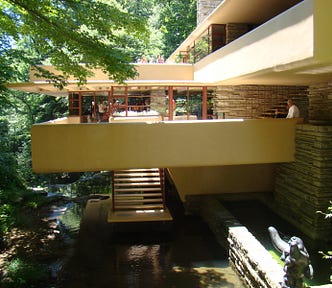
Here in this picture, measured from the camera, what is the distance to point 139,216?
41.6 feet

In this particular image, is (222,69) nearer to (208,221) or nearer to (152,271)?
(208,221)

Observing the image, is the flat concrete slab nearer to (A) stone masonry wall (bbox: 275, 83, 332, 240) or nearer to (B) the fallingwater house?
(B) the fallingwater house

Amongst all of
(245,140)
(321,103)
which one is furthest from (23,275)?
(321,103)

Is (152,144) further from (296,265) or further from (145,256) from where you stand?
(296,265)

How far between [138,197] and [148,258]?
3446 millimetres

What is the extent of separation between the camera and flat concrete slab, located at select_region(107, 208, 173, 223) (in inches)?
489

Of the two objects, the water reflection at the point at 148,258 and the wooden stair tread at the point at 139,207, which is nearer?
the water reflection at the point at 148,258

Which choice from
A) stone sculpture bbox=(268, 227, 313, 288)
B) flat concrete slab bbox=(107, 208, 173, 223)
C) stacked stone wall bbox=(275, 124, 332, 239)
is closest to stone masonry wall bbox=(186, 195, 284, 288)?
stone sculpture bbox=(268, 227, 313, 288)

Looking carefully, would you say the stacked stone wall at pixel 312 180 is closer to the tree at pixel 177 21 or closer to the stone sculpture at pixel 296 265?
the stone sculpture at pixel 296 265

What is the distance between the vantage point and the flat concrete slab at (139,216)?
12422 millimetres

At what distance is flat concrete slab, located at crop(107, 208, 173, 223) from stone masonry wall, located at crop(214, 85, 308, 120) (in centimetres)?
534

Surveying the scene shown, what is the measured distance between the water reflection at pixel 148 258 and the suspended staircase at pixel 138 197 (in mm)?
529

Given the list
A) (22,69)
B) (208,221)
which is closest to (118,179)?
(208,221)

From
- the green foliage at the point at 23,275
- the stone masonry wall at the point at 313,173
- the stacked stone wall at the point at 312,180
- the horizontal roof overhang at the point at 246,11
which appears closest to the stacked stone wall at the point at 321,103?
the stone masonry wall at the point at 313,173
